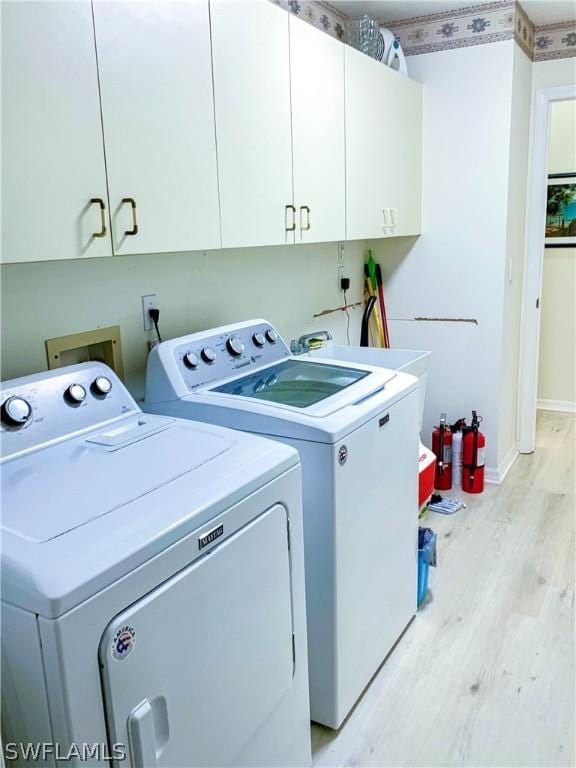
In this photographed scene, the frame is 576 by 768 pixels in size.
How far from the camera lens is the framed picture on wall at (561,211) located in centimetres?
450

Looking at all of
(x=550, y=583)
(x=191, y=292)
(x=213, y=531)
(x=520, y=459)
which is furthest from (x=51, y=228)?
(x=520, y=459)

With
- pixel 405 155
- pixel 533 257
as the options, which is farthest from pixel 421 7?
pixel 533 257

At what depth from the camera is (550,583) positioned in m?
2.60

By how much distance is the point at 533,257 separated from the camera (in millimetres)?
3730

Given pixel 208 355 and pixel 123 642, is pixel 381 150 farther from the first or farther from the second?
pixel 123 642

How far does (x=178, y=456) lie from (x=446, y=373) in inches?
98.5

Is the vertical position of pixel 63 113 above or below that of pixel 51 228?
above

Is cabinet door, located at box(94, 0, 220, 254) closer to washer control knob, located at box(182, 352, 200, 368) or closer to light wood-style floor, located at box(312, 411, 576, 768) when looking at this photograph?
washer control knob, located at box(182, 352, 200, 368)

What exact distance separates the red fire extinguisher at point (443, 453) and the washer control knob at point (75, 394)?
2345mm

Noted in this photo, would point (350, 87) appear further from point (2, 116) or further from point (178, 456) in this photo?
point (178, 456)

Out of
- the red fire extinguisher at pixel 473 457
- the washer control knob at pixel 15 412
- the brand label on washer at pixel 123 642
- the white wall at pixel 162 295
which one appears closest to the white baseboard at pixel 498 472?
the red fire extinguisher at pixel 473 457

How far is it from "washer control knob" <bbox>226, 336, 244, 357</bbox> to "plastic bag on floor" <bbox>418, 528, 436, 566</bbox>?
1.04 m

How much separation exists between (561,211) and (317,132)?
2932 mm

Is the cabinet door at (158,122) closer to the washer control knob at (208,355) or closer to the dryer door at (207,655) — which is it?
the washer control knob at (208,355)
